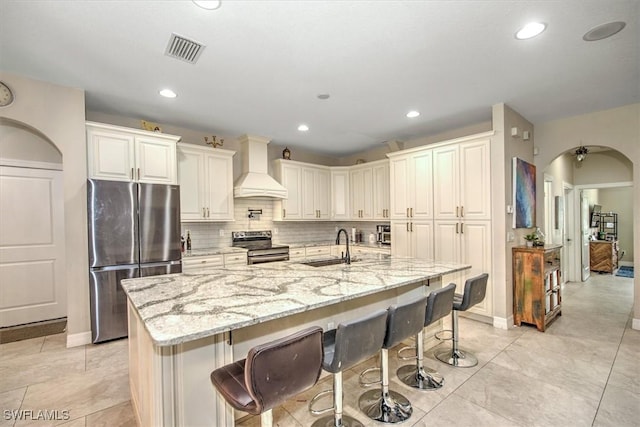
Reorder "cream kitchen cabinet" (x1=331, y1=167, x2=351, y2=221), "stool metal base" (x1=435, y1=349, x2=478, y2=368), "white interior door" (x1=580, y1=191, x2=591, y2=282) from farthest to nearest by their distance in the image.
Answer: "white interior door" (x1=580, y1=191, x2=591, y2=282) < "cream kitchen cabinet" (x1=331, y1=167, x2=351, y2=221) < "stool metal base" (x1=435, y1=349, x2=478, y2=368)

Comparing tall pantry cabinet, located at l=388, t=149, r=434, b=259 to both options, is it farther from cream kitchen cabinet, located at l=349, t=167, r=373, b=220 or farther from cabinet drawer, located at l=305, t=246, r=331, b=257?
cabinet drawer, located at l=305, t=246, r=331, b=257

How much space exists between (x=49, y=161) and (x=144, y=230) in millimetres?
1911

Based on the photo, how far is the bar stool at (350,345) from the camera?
1.59m

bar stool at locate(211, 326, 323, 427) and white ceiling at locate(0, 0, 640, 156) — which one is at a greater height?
white ceiling at locate(0, 0, 640, 156)

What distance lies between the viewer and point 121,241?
11.0ft

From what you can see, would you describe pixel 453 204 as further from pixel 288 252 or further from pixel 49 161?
pixel 49 161

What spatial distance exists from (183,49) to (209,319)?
2174 millimetres

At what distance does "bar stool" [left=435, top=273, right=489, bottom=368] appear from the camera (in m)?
2.66

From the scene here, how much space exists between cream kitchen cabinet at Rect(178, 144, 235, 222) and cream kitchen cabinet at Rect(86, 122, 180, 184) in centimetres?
40

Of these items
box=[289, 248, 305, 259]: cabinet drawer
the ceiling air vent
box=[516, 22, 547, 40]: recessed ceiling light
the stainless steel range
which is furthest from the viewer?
box=[289, 248, 305, 259]: cabinet drawer

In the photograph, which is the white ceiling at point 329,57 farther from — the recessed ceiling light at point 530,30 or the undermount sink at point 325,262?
the undermount sink at point 325,262

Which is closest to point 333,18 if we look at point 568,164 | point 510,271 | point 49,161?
point 510,271

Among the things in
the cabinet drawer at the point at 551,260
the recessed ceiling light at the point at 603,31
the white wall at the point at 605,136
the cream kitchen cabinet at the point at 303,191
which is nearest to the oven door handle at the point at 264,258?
the cream kitchen cabinet at the point at 303,191

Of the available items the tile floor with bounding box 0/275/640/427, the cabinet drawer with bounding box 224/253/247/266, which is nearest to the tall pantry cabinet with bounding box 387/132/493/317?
the tile floor with bounding box 0/275/640/427
